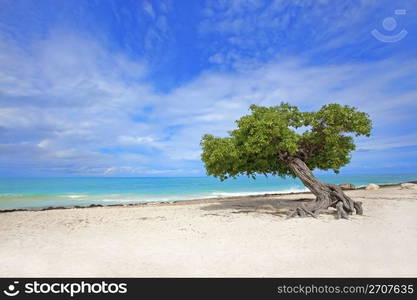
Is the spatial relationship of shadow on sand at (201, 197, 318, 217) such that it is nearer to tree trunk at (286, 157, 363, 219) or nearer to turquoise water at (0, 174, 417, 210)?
tree trunk at (286, 157, 363, 219)

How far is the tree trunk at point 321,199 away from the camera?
13.9 m

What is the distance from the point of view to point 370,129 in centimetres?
1435

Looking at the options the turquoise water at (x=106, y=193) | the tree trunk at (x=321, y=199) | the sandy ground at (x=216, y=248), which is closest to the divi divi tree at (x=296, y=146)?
the tree trunk at (x=321, y=199)

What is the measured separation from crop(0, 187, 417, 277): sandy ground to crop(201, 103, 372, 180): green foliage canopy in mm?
3309

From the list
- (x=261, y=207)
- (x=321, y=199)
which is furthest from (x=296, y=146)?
(x=261, y=207)

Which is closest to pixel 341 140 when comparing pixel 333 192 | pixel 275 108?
pixel 333 192

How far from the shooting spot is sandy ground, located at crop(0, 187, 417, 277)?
6.49 metres

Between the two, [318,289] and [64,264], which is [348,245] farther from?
[64,264]

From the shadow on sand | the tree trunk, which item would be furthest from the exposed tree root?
the shadow on sand

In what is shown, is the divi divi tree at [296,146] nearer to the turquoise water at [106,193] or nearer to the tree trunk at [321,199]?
the tree trunk at [321,199]

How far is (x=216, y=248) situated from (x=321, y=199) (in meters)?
8.47

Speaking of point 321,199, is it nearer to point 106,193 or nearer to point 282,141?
point 282,141

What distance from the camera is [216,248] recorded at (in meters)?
8.34

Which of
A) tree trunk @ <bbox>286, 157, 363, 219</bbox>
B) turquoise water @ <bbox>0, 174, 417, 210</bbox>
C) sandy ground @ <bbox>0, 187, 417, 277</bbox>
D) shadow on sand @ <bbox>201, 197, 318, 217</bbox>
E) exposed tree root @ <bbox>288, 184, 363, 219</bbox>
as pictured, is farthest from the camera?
turquoise water @ <bbox>0, 174, 417, 210</bbox>
